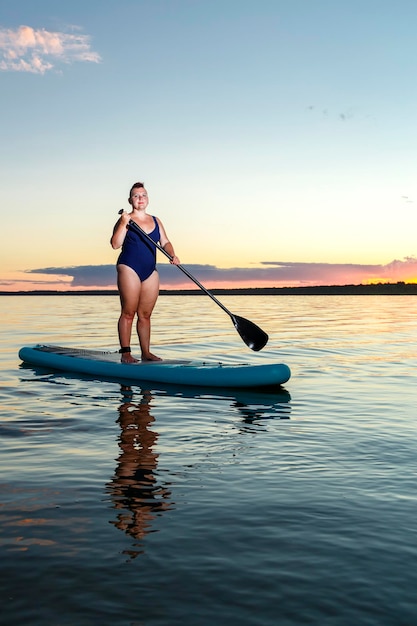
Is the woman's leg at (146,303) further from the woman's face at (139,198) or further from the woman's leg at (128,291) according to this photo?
the woman's face at (139,198)

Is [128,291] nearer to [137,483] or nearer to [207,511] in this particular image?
[137,483]

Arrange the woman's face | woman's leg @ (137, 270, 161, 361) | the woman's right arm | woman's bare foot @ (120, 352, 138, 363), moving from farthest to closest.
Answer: woman's bare foot @ (120, 352, 138, 363) < woman's leg @ (137, 270, 161, 361) < the woman's face < the woman's right arm

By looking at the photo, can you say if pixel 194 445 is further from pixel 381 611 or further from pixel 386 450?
pixel 381 611

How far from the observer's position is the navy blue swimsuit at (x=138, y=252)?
35.4 ft

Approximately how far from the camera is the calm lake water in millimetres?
3260

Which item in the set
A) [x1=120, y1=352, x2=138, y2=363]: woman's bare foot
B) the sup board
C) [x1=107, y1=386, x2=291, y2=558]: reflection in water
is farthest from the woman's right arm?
[x1=107, y1=386, x2=291, y2=558]: reflection in water

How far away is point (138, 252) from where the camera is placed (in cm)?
1080

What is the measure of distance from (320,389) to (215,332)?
1272 centimetres

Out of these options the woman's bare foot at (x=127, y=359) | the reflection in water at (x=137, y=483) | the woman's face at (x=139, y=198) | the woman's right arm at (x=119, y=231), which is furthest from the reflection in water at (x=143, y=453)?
the woman's face at (x=139, y=198)

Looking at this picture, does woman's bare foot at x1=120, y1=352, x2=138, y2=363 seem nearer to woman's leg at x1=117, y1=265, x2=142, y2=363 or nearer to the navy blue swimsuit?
woman's leg at x1=117, y1=265, x2=142, y2=363

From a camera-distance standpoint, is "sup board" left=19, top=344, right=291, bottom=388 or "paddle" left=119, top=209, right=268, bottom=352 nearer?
"sup board" left=19, top=344, right=291, bottom=388

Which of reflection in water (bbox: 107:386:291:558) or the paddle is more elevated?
the paddle

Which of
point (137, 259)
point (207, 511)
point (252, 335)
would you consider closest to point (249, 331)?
point (252, 335)

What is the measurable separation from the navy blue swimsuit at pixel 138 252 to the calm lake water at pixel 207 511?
7.30ft
